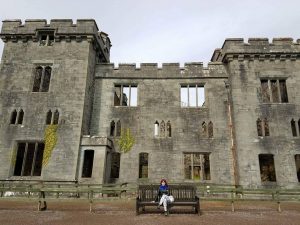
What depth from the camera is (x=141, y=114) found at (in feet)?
70.3

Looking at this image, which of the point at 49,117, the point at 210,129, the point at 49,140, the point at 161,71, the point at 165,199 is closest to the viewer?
the point at 165,199

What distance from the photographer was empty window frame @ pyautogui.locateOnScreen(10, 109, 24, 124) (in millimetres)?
20077

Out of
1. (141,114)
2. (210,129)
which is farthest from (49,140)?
(210,129)

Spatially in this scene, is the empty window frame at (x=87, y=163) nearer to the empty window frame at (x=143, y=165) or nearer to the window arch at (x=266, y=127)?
the empty window frame at (x=143, y=165)

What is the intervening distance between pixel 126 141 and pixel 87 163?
3.23 metres

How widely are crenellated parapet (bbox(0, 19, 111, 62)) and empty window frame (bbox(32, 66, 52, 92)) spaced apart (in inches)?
96.1

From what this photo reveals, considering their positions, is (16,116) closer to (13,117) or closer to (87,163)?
(13,117)

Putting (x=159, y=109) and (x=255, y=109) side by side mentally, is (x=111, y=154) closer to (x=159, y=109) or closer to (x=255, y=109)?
(x=159, y=109)

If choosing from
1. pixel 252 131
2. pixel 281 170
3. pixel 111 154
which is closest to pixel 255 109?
pixel 252 131

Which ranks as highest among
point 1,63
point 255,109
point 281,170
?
point 1,63

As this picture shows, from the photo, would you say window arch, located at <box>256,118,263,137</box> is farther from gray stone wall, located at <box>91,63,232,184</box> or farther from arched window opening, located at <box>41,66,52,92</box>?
Result: arched window opening, located at <box>41,66,52,92</box>

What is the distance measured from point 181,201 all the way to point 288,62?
15.8 m

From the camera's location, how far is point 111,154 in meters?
20.5

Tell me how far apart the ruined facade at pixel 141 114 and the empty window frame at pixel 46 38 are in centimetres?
9
